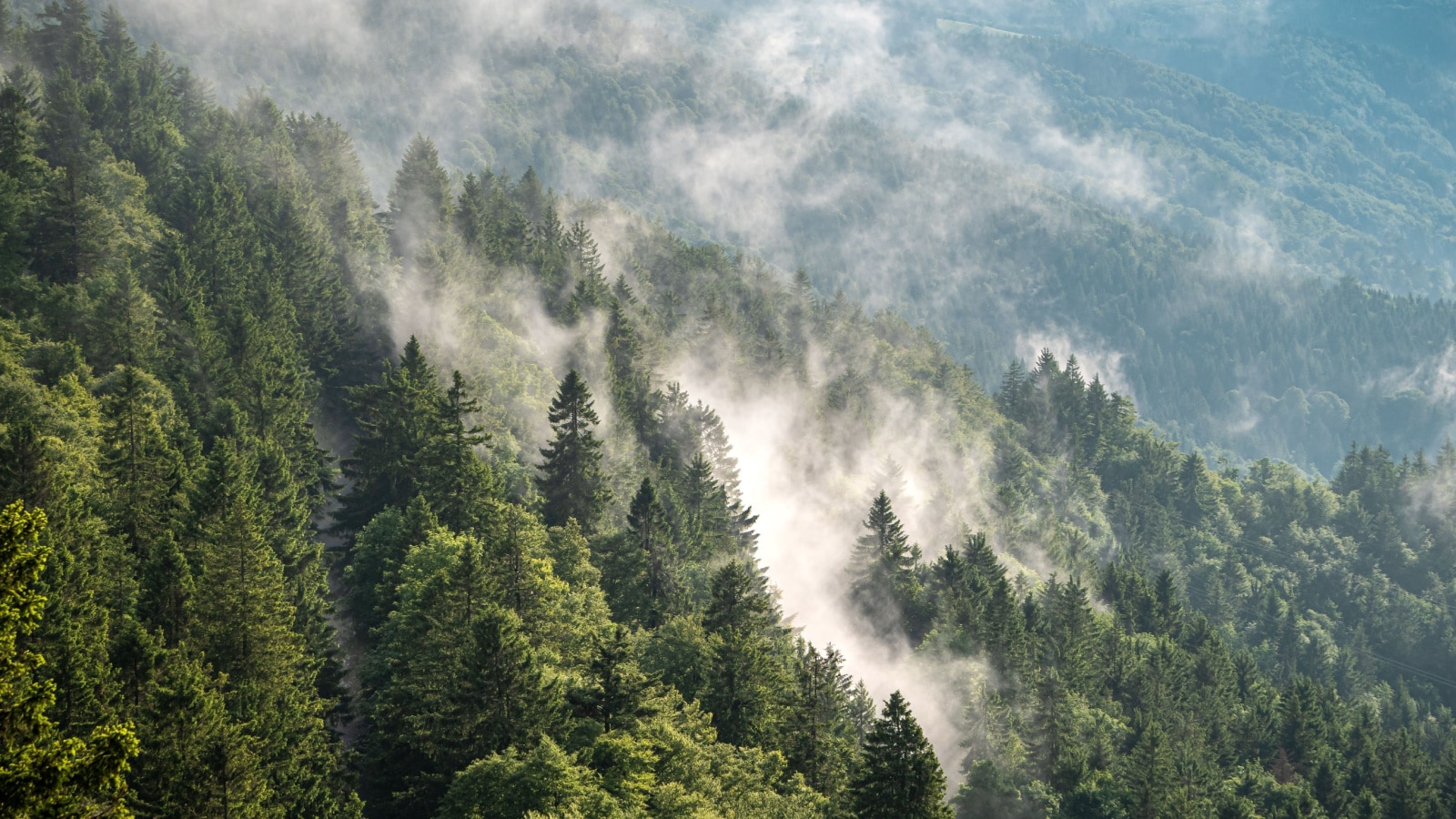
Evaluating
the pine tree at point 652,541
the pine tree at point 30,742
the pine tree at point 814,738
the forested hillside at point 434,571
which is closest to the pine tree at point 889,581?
the forested hillside at point 434,571

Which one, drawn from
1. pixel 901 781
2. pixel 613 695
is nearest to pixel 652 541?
pixel 613 695

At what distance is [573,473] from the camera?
92000mm

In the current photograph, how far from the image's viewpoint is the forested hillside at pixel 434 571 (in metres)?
50.2

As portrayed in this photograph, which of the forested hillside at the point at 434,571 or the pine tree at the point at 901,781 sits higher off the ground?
the forested hillside at the point at 434,571

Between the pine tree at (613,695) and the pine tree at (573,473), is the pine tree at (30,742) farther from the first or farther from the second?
the pine tree at (573,473)

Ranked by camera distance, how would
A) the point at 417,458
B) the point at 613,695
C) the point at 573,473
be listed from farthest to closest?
the point at 573,473, the point at 417,458, the point at 613,695

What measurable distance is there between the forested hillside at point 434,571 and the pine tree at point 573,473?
0.29 meters

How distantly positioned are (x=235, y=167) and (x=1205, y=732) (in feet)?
352

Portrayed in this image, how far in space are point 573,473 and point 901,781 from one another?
41.5 metres

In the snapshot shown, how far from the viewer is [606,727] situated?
57188 millimetres

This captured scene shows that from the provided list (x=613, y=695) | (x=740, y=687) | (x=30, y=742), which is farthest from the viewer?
(x=740, y=687)

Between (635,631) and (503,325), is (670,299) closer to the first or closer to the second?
A: (503,325)

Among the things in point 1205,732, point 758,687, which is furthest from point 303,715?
point 1205,732

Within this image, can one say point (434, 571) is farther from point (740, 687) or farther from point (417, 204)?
point (417, 204)
